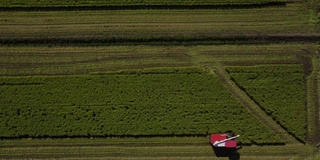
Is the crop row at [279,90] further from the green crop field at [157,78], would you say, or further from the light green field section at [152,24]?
the light green field section at [152,24]

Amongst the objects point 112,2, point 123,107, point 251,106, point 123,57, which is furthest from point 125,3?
point 251,106

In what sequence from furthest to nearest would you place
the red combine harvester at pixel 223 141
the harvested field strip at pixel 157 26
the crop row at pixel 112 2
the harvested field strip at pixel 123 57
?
the crop row at pixel 112 2 → the harvested field strip at pixel 157 26 → the harvested field strip at pixel 123 57 → the red combine harvester at pixel 223 141

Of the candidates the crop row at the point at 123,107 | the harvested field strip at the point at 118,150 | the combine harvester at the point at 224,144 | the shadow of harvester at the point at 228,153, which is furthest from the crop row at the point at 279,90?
the shadow of harvester at the point at 228,153

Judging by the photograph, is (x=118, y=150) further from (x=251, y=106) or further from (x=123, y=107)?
(x=251, y=106)

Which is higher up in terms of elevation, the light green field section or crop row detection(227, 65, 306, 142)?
the light green field section

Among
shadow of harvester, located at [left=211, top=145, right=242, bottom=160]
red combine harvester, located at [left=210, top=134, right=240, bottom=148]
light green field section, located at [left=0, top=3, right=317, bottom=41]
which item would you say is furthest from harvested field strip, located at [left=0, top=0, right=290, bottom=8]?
shadow of harvester, located at [left=211, top=145, right=242, bottom=160]

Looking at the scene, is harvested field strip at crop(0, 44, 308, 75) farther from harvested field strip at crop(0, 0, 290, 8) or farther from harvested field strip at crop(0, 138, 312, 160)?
harvested field strip at crop(0, 138, 312, 160)

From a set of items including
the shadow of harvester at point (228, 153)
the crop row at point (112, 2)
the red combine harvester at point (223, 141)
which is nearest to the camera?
the red combine harvester at point (223, 141)
